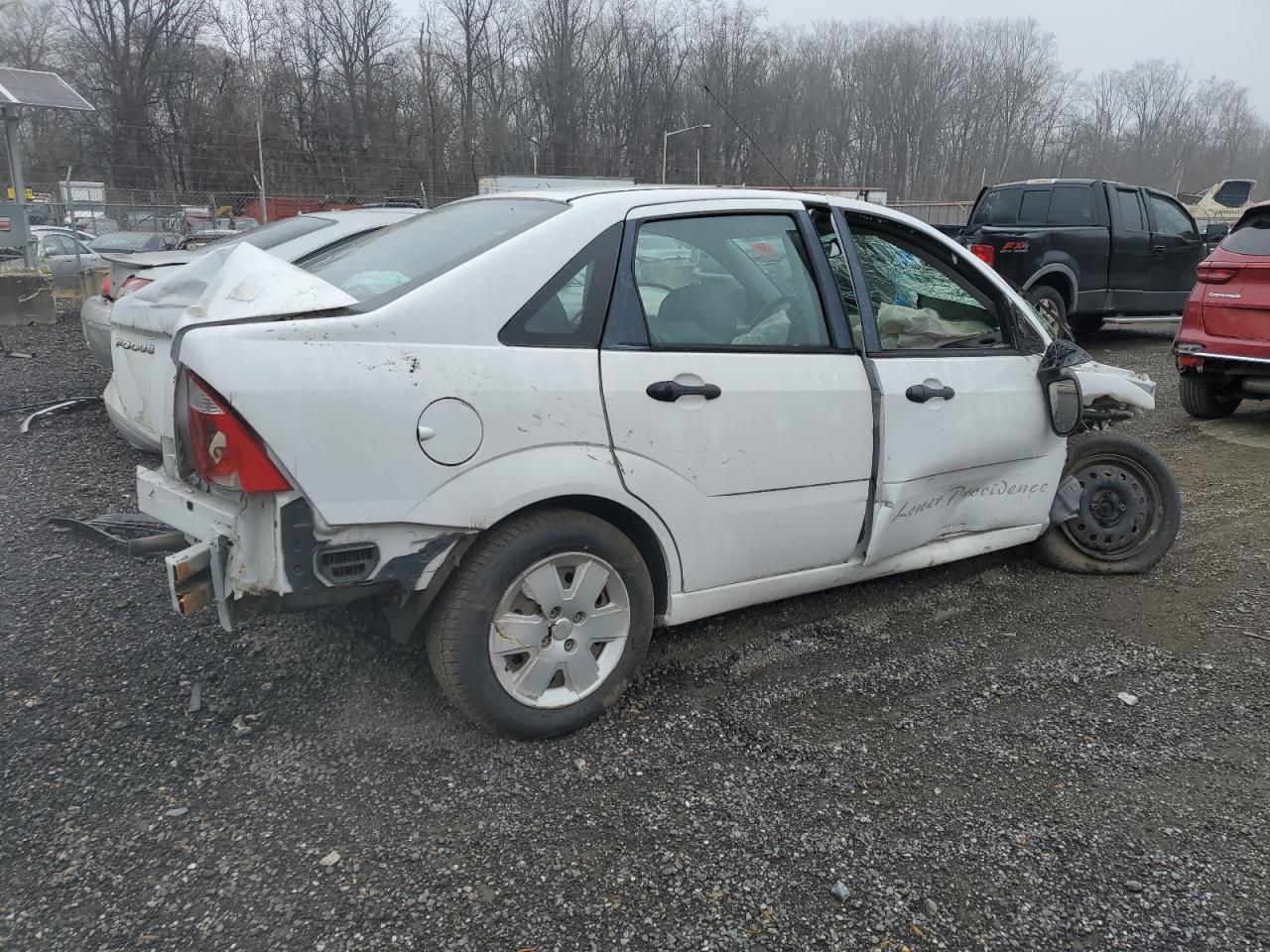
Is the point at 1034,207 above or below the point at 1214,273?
above

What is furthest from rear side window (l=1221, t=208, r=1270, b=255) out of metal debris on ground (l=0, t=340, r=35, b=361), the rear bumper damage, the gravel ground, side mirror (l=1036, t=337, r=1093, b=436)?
metal debris on ground (l=0, t=340, r=35, b=361)

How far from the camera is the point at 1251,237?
23.5 ft

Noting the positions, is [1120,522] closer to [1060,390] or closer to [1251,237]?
[1060,390]

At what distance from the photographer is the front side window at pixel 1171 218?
11656 millimetres

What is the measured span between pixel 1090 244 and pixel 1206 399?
3.76 metres

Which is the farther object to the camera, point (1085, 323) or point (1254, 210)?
point (1085, 323)

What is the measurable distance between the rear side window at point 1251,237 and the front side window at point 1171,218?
4.70 m

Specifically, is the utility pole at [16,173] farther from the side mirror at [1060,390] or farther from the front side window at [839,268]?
the side mirror at [1060,390]

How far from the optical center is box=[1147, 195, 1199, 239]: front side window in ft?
38.2

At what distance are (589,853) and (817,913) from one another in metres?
0.61

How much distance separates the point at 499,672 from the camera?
2.82 m

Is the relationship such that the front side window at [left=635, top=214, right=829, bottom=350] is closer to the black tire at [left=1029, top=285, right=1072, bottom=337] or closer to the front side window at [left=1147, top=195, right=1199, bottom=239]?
the black tire at [left=1029, top=285, right=1072, bottom=337]

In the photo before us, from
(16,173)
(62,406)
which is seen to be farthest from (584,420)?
(16,173)

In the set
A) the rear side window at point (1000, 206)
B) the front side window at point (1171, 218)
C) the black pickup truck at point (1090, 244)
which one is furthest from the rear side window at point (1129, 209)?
the rear side window at point (1000, 206)
